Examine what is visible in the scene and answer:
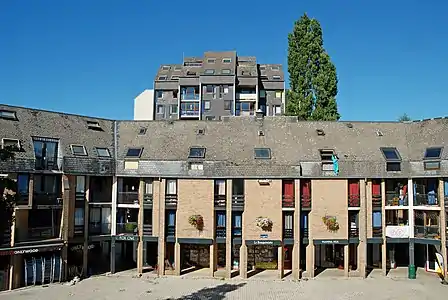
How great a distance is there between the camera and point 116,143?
35312 mm

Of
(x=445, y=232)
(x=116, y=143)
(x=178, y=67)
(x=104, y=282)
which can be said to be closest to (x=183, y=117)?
(x=178, y=67)

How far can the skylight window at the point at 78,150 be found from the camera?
31.9 meters

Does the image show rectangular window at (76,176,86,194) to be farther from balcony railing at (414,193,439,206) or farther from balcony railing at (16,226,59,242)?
balcony railing at (414,193,439,206)

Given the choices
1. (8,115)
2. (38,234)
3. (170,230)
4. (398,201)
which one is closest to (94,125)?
(8,115)

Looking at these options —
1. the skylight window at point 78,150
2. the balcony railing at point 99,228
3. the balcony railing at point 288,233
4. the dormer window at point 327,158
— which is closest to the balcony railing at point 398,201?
the dormer window at point 327,158

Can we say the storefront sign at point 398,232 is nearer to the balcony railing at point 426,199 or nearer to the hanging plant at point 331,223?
the balcony railing at point 426,199

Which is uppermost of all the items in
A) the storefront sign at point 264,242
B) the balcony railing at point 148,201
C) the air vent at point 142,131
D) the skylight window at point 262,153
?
the air vent at point 142,131

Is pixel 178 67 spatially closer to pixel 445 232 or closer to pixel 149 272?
pixel 149 272

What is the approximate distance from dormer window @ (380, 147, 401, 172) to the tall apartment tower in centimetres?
2694

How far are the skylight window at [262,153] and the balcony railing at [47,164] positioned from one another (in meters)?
13.7

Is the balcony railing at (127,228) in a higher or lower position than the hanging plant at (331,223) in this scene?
lower

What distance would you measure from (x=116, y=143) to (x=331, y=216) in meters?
16.9

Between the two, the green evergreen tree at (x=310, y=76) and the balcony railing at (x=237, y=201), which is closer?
the balcony railing at (x=237, y=201)

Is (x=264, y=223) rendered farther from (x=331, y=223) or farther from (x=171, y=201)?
(x=171, y=201)
